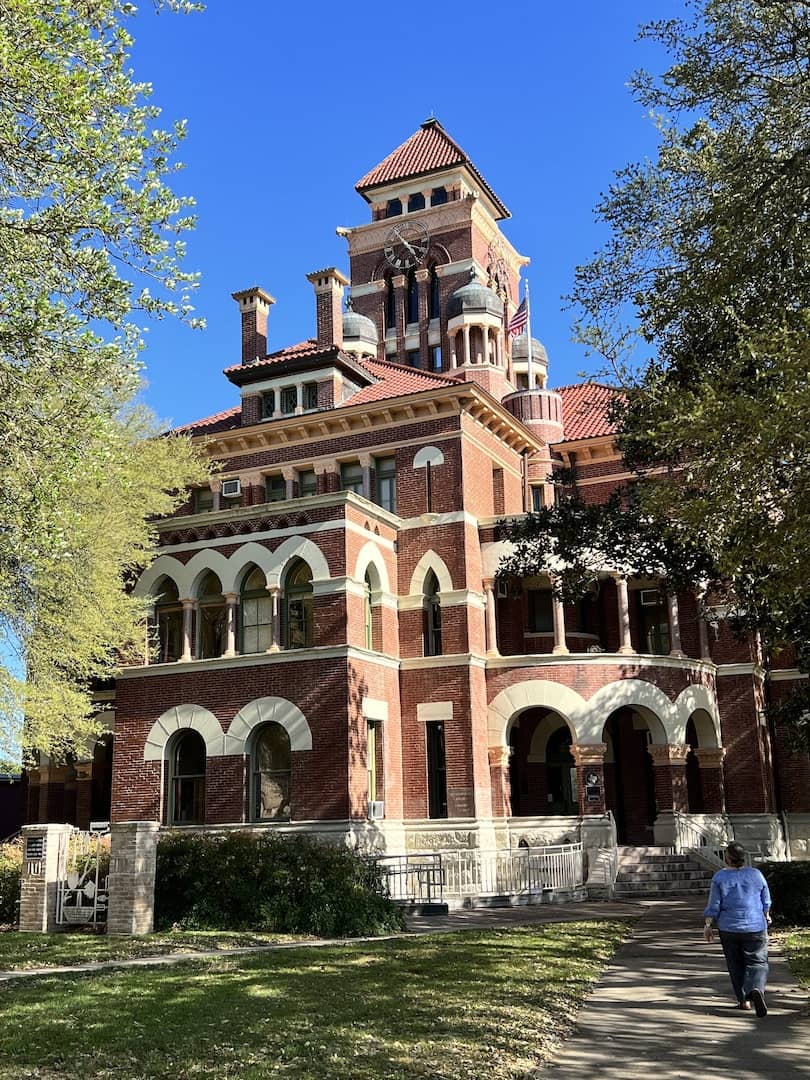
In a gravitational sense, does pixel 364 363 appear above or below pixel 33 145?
above

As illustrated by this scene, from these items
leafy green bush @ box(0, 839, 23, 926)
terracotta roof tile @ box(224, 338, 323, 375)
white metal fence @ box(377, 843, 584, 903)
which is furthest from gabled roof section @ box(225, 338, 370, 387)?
leafy green bush @ box(0, 839, 23, 926)

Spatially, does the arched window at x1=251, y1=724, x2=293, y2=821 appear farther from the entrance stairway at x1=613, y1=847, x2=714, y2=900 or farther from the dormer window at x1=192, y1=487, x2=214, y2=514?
the dormer window at x1=192, y1=487, x2=214, y2=514

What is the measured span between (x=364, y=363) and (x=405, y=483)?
6472 mm

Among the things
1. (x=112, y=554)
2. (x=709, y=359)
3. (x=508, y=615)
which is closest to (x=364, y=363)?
(x=508, y=615)

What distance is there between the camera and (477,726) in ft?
91.9

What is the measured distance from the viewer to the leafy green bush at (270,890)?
17.5 meters

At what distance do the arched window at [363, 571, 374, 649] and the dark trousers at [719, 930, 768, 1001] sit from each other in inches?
696

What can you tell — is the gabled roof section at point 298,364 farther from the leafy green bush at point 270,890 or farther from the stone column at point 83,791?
the leafy green bush at point 270,890

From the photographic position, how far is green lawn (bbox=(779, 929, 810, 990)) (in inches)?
469

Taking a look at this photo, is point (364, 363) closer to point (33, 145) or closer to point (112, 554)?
point (112, 554)

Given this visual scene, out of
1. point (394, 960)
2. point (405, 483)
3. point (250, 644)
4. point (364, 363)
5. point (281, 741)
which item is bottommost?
point (394, 960)

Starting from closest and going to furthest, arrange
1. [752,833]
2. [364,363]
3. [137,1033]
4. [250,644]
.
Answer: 1. [137,1033]
2. [250,644]
3. [752,833]
4. [364,363]

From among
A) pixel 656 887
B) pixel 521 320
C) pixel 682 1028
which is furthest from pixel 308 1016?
pixel 521 320

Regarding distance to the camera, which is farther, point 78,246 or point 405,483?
point 405,483
